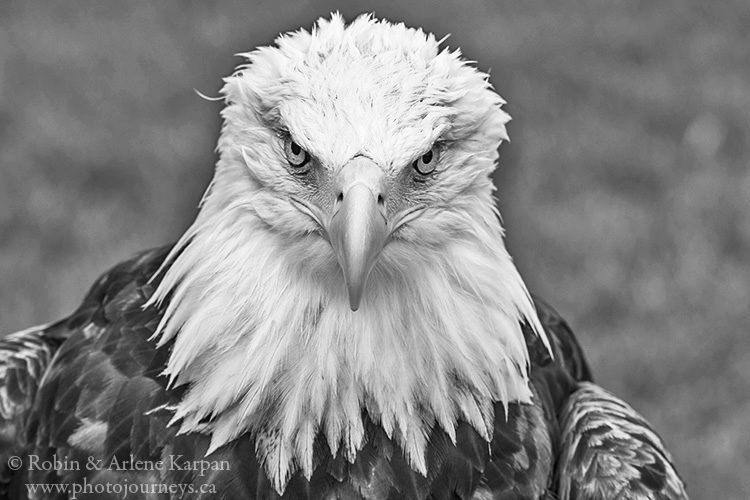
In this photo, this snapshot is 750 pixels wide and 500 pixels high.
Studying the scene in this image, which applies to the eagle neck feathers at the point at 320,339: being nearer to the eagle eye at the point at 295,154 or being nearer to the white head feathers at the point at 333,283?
the white head feathers at the point at 333,283

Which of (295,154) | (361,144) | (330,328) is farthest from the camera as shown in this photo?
(330,328)

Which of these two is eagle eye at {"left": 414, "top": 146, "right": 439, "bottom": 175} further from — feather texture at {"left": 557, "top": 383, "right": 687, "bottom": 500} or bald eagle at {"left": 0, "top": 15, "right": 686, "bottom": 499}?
feather texture at {"left": 557, "top": 383, "right": 687, "bottom": 500}

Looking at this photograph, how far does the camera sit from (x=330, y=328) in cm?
345

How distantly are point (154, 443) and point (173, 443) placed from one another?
0.20 feet

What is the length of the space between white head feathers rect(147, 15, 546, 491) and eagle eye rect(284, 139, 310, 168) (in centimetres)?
4

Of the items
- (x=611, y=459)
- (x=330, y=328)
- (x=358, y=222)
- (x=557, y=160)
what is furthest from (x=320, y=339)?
(x=557, y=160)

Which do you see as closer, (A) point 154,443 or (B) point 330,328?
(B) point 330,328

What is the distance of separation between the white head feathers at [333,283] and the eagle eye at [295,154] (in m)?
0.04

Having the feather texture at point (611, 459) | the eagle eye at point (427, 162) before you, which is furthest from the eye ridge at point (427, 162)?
the feather texture at point (611, 459)

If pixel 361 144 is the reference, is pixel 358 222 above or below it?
below

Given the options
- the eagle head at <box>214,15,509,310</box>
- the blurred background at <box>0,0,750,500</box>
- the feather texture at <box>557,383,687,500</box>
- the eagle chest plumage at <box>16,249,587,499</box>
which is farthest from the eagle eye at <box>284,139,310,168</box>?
the blurred background at <box>0,0,750,500</box>

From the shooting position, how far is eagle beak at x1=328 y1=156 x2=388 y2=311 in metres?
3.07

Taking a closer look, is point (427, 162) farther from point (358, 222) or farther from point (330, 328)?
point (330, 328)

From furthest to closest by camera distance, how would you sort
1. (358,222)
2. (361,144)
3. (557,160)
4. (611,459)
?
(557,160) → (611,459) → (361,144) → (358,222)
